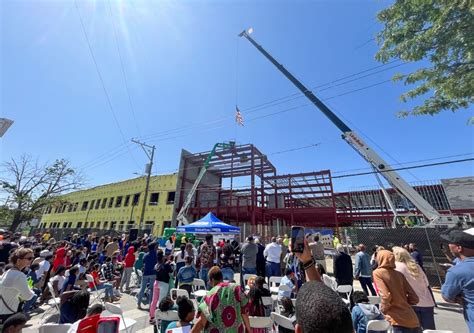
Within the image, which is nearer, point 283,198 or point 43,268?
point 43,268

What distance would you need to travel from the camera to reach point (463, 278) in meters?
2.29

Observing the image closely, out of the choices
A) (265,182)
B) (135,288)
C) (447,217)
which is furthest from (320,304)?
(265,182)

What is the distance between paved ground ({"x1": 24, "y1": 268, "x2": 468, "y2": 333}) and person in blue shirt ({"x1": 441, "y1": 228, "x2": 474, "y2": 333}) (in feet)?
14.3

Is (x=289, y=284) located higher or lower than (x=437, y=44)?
lower

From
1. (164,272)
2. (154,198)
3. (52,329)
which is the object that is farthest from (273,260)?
(154,198)

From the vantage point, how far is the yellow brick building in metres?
26.6

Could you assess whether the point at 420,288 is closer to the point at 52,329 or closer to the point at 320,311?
the point at 320,311

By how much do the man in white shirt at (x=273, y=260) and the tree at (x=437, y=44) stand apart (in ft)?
21.5

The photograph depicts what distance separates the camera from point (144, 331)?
16.6 feet

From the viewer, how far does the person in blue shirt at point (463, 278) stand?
2.25m

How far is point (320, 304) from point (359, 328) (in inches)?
127

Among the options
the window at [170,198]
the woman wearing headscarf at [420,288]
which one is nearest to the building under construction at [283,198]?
the window at [170,198]

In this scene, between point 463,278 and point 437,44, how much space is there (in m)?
5.48

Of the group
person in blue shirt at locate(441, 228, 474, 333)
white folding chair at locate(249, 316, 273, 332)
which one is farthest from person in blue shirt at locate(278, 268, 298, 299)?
person in blue shirt at locate(441, 228, 474, 333)
